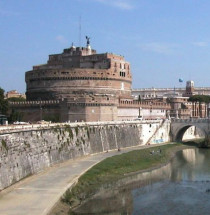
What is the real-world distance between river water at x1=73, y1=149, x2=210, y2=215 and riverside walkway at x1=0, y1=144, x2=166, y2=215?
1.89 meters

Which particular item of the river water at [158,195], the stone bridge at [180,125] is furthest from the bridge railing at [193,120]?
the river water at [158,195]

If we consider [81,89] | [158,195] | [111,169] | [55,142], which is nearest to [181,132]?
[81,89]

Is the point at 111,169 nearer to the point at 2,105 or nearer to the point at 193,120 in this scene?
the point at 2,105

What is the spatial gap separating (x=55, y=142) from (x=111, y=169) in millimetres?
4935

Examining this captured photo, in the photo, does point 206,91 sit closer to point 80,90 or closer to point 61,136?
point 80,90

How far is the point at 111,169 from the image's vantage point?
36000mm

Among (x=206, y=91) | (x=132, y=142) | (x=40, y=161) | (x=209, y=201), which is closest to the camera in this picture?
(x=209, y=201)

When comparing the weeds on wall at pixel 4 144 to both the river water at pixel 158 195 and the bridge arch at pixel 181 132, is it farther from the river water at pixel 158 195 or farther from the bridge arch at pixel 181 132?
the bridge arch at pixel 181 132

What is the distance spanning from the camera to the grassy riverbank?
2682cm

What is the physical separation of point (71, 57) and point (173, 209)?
49813 millimetres

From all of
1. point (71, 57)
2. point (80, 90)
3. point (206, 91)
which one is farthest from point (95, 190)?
point (206, 91)

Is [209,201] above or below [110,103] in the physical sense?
below

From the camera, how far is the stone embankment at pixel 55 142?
27719 millimetres

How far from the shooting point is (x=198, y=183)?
33.5 meters
